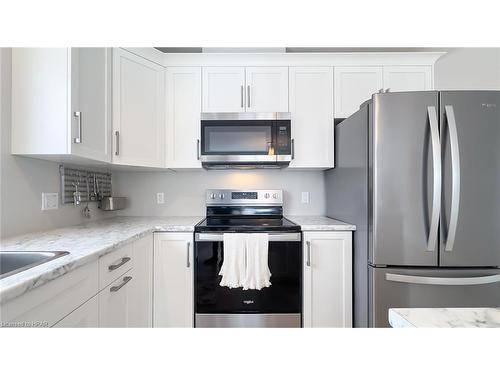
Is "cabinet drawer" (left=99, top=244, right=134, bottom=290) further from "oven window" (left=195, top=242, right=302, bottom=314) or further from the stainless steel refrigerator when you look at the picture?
the stainless steel refrigerator

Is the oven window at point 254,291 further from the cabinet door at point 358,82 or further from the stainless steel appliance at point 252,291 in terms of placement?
the cabinet door at point 358,82

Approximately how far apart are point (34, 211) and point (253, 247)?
1.32 metres

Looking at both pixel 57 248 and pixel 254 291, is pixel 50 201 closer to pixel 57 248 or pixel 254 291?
pixel 57 248

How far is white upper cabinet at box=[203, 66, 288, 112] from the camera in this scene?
1.99 meters

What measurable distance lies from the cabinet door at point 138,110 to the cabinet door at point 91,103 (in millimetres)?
74

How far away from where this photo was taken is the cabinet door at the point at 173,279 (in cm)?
170

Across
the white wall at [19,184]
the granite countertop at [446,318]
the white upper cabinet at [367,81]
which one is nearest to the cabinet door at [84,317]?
the white wall at [19,184]

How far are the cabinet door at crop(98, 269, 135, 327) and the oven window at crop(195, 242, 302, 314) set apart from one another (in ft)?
1.55

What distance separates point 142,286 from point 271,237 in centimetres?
89

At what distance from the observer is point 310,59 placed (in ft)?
6.49

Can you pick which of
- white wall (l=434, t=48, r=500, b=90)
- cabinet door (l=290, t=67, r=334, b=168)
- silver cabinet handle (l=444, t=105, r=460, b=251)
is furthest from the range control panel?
white wall (l=434, t=48, r=500, b=90)
